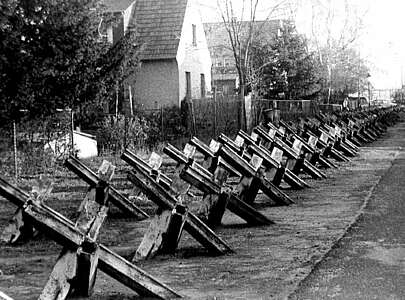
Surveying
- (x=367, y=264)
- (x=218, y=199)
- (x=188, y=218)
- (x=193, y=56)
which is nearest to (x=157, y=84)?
(x=193, y=56)

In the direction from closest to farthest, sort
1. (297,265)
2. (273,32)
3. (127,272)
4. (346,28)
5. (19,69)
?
(127,272), (297,265), (19,69), (273,32), (346,28)

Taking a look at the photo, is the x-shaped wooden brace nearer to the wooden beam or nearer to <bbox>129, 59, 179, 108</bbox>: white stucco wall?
the wooden beam

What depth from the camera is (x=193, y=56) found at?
1516 inches

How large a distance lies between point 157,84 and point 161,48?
1803mm

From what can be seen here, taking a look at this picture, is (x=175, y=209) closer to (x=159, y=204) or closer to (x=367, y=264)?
(x=159, y=204)

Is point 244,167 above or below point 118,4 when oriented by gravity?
below

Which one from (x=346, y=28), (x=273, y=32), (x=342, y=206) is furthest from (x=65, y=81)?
(x=346, y=28)

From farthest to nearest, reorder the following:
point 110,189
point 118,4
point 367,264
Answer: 1. point 118,4
2. point 110,189
3. point 367,264

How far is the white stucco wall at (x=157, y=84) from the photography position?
34969 mm

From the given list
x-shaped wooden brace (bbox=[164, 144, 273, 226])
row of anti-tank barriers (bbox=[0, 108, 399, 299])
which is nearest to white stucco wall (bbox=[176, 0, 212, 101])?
row of anti-tank barriers (bbox=[0, 108, 399, 299])

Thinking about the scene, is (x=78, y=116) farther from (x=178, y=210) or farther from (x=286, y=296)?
(x=286, y=296)

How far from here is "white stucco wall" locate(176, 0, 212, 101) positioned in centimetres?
3606

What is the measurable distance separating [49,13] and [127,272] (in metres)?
13.3

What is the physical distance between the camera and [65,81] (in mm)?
18922
